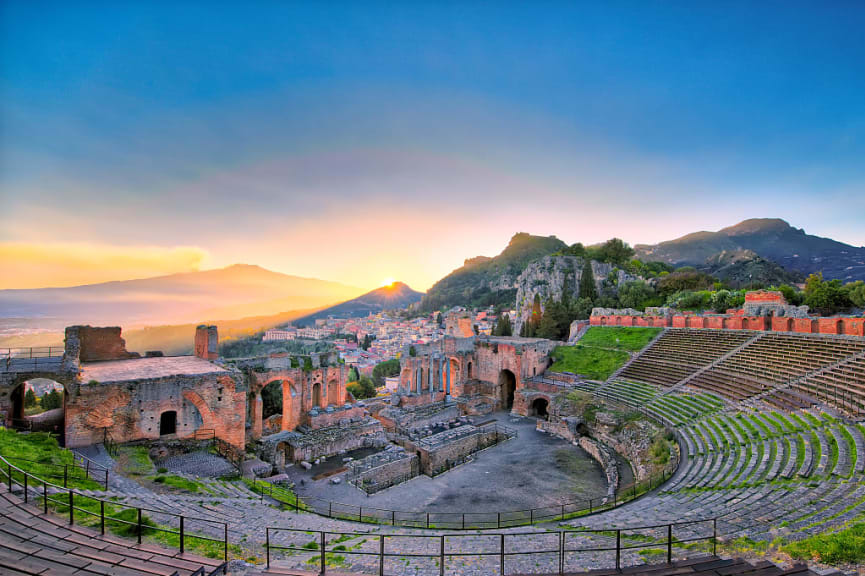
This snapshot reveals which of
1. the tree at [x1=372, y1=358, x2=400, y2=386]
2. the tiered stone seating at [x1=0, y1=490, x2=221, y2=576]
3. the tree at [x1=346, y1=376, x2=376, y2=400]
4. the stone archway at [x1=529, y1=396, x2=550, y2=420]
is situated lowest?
the tree at [x1=372, y1=358, x2=400, y2=386]

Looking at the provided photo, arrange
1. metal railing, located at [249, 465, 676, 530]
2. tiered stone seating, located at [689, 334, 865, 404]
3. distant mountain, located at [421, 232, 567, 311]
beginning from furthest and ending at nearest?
1. distant mountain, located at [421, 232, 567, 311]
2. tiered stone seating, located at [689, 334, 865, 404]
3. metal railing, located at [249, 465, 676, 530]

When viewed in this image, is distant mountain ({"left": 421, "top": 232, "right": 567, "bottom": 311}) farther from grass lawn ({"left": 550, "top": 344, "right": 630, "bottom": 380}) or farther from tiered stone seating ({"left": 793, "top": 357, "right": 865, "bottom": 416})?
tiered stone seating ({"left": 793, "top": 357, "right": 865, "bottom": 416})

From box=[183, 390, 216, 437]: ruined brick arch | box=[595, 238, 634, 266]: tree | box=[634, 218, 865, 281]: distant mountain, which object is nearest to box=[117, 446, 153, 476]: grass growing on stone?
box=[183, 390, 216, 437]: ruined brick arch

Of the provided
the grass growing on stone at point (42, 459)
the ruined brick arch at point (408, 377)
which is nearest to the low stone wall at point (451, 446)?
the ruined brick arch at point (408, 377)

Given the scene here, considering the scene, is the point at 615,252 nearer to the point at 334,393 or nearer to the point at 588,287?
the point at 588,287

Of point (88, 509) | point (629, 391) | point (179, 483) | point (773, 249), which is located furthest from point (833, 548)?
point (773, 249)

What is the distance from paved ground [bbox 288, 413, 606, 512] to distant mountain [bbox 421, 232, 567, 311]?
91.9 m

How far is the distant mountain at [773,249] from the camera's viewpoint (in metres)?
99.0

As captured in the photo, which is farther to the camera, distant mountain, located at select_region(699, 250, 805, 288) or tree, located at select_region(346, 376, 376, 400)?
distant mountain, located at select_region(699, 250, 805, 288)

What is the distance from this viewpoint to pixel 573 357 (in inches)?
1372

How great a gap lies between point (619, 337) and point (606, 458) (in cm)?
1846

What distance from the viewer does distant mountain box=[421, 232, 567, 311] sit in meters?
131

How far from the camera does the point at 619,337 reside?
36.0 metres

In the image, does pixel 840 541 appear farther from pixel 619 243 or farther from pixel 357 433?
pixel 619 243
